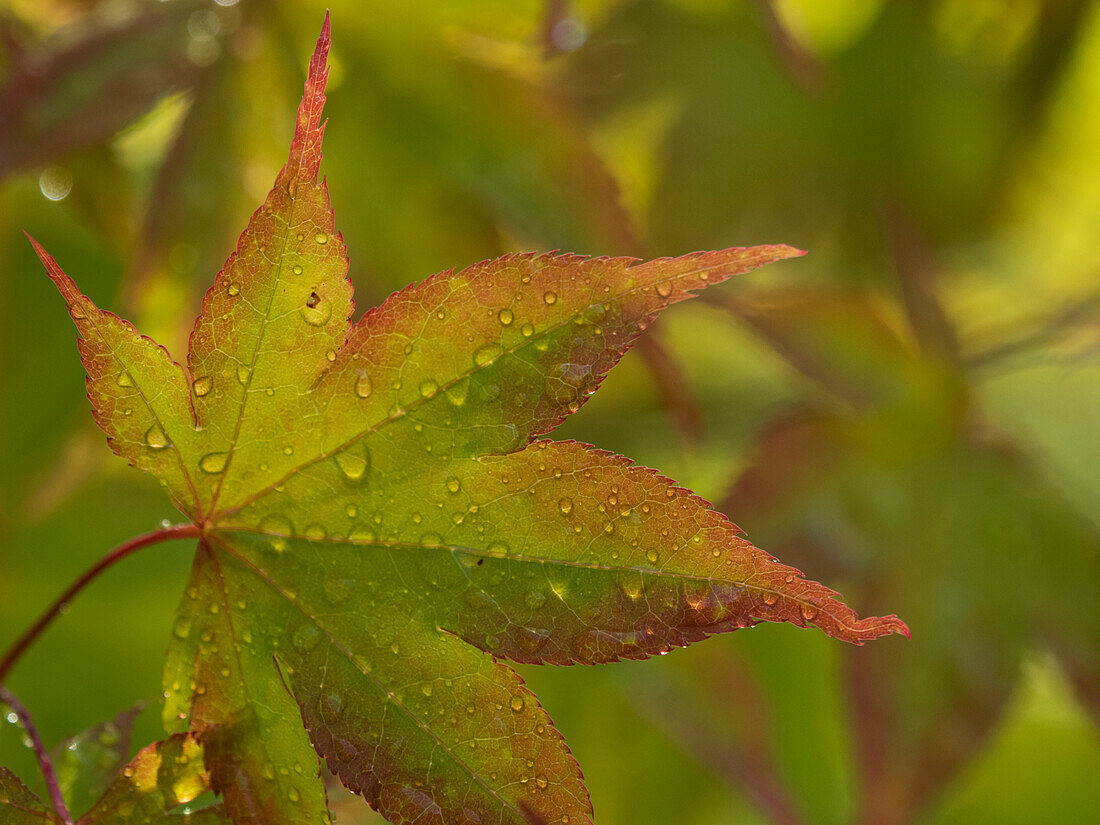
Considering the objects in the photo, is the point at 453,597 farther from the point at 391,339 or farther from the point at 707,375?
the point at 707,375

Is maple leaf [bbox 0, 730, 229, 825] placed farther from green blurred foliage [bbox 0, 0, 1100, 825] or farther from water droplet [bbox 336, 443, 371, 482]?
green blurred foliage [bbox 0, 0, 1100, 825]

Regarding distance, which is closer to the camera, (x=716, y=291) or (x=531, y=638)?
(x=531, y=638)

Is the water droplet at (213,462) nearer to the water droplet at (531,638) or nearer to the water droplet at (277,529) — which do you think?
the water droplet at (277,529)

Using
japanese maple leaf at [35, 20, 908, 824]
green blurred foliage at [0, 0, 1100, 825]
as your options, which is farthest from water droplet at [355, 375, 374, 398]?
green blurred foliage at [0, 0, 1100, 825]

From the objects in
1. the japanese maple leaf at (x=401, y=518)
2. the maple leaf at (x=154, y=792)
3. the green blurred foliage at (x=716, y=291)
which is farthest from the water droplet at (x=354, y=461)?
the green blurred foliage at (x=716, y=291)

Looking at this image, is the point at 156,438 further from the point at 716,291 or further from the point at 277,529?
the point at 716,291

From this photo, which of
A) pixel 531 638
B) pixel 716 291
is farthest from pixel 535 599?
pixel 716 291
